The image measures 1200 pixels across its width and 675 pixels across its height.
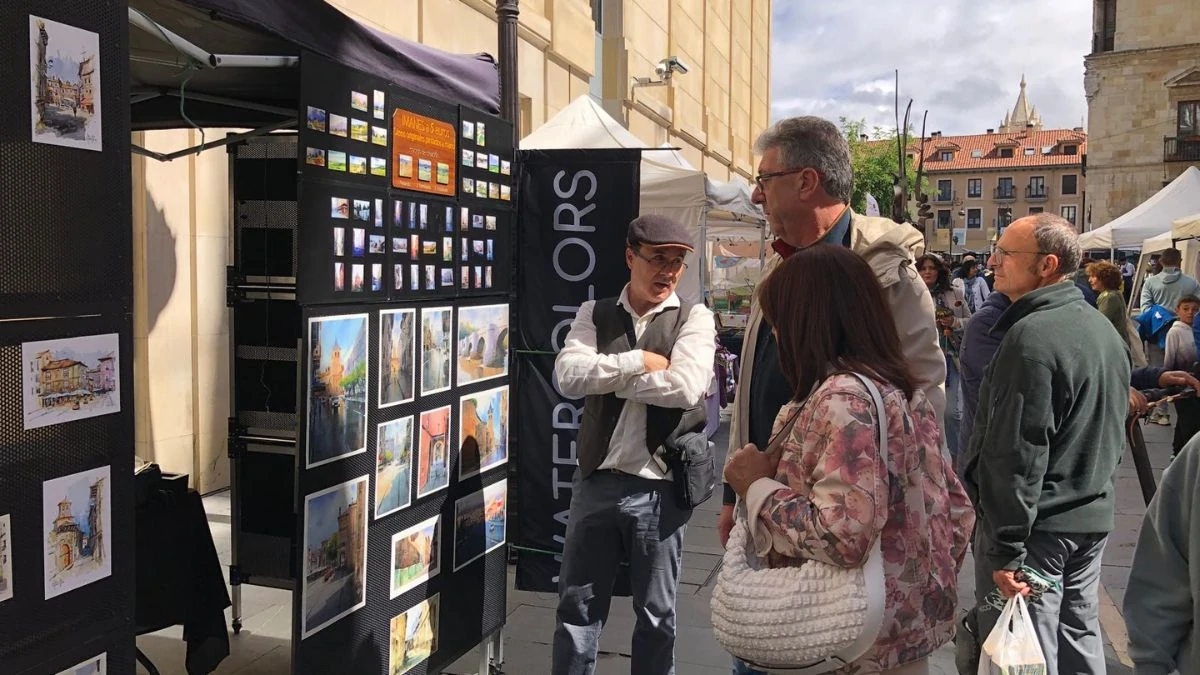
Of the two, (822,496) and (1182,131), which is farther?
(1182,131)

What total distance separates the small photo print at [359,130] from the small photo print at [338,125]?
3 cm

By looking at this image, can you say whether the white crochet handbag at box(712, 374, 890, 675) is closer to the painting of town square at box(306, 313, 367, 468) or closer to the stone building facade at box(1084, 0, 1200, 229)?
the painting of town square at box(306, 313, 367, 468)

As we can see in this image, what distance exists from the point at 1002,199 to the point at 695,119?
275ft

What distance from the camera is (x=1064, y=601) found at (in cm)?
337

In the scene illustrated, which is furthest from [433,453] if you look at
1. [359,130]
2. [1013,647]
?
[1013,647]

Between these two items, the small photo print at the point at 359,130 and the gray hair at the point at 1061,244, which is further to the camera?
the gray hair at the point at 1061,244

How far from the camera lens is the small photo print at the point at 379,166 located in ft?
10.4

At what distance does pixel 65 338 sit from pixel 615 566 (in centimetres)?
225

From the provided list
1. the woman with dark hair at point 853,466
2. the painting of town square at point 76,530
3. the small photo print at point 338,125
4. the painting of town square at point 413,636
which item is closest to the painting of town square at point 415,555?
the painting of town square at point 413,636

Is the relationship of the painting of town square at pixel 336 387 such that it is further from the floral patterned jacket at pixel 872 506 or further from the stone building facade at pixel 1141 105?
the stone building facade at pixel 1141 105

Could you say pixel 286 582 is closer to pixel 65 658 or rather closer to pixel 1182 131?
pixel 65 658

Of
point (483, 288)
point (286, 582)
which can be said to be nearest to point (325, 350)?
point (483, 288)

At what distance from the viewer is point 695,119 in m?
→ 22.0

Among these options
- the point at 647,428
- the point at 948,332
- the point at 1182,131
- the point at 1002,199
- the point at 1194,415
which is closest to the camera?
the point at 647,428
